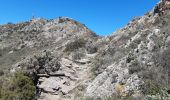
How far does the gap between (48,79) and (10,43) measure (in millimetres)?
23723

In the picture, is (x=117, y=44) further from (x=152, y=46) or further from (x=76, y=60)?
(x=152, y=46)

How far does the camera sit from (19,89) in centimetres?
1875

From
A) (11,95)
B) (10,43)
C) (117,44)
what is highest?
(10,43)

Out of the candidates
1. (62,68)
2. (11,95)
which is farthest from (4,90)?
(62,68)

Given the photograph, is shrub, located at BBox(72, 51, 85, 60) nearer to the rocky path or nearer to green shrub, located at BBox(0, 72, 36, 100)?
the rocky path

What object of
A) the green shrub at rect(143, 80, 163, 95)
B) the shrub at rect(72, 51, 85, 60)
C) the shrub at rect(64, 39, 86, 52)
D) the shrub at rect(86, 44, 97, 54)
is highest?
the shrub at rect(64, 39, 86, 52)

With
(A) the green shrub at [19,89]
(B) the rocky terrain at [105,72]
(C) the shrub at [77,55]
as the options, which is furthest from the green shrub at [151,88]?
(C) the shrub at [77,55]

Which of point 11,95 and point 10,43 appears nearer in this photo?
point 11,95

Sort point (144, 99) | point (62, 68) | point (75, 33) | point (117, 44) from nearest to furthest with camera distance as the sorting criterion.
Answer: point (144, 99), point (62, 68), point (117, 44), point (75, 33)

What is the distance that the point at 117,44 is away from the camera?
2494cm

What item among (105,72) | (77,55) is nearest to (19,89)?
(105,72)

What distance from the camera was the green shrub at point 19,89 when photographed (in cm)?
1790

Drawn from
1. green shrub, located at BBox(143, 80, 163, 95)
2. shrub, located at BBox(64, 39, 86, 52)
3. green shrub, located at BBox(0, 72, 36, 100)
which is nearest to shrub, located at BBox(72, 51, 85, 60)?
shrub, located at BBox(64, 39, 86, 52)

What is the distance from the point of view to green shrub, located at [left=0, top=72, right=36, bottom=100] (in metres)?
17.9
